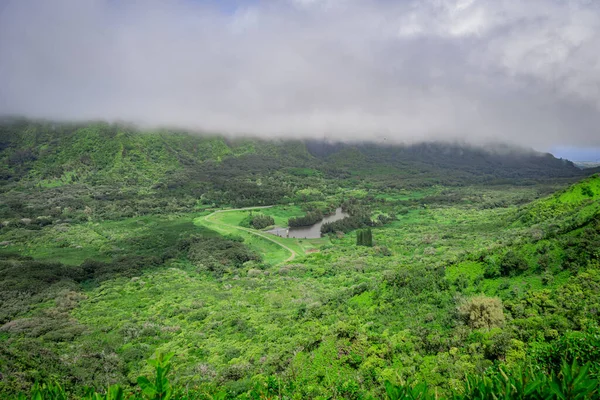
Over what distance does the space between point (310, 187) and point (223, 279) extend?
10530 cm

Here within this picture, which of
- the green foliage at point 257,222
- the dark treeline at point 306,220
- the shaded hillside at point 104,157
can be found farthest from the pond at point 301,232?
the shaded hillside at point 104,157

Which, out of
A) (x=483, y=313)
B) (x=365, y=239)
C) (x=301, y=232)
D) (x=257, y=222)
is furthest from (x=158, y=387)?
(x=301, y=232)

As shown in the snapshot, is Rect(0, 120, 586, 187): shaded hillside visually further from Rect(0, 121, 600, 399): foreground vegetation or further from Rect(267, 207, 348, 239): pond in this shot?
Rect(267, 207, 348, 239): pond

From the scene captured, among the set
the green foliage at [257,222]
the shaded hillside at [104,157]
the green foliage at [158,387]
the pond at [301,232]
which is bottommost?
the pond at [301,232]

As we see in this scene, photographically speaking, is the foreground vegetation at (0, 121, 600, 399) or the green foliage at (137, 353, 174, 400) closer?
the green foliage at (137, 353, 174, 400)

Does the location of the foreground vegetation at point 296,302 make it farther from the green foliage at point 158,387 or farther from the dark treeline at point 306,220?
the dark treeline at point 306,220

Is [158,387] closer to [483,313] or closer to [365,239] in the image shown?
[483,313]

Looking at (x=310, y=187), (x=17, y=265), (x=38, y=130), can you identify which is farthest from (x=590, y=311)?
(x=38, y=130)

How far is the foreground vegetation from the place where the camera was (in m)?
11.5

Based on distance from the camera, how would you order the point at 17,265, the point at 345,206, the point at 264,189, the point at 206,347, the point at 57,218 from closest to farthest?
the point at 206,347 < the point at 17,265 < the point at 57,218 < the point at 345,206 < the point at 264,189

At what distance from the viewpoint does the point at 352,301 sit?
25094 millimetres

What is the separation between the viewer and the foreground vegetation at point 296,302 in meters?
11.5

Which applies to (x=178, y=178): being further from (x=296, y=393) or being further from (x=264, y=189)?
(x=296, y=393)

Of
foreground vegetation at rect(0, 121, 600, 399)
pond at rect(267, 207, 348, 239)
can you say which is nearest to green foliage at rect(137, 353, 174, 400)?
foreground vegetation at rect(0, 121, 600, 399)
